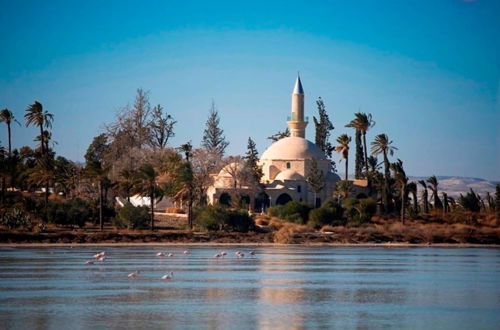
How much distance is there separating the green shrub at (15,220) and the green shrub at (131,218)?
5101 mm

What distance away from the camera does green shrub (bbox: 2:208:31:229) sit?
49375mm

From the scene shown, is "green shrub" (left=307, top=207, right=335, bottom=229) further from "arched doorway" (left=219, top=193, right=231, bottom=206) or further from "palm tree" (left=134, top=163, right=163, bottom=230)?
"arched doorway" (left=219, top=193, right=231, bottom=206)

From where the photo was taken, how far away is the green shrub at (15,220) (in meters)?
49.4

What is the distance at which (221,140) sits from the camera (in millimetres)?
79125

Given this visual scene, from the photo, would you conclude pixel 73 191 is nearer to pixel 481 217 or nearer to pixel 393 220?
pixel 393 220

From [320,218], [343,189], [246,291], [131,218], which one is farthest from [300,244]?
[246,291]

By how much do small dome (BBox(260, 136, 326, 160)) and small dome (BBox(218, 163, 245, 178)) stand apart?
4707mm

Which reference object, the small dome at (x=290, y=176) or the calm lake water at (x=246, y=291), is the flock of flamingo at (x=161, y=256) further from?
the small dome at (x=290, y=176)

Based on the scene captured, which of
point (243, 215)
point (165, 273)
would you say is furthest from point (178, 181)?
point (165, 273)

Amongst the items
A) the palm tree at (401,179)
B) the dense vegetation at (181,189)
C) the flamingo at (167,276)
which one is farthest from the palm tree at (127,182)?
the flamingo at (167,276)

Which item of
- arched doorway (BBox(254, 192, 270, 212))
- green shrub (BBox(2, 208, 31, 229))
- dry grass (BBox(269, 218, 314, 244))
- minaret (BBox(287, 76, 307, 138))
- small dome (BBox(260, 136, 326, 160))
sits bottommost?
dry grass (BBox(269, 218, 314, 244))

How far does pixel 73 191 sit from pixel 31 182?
21.7 feet

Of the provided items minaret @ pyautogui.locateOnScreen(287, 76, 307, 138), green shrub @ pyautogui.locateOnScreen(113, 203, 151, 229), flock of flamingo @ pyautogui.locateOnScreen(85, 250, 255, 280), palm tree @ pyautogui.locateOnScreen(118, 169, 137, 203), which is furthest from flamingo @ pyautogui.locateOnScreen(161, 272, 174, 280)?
minaret @ pyautogui.locateOnScreen(287, 76, 307, 138)

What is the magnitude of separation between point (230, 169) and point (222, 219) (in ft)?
48.4
